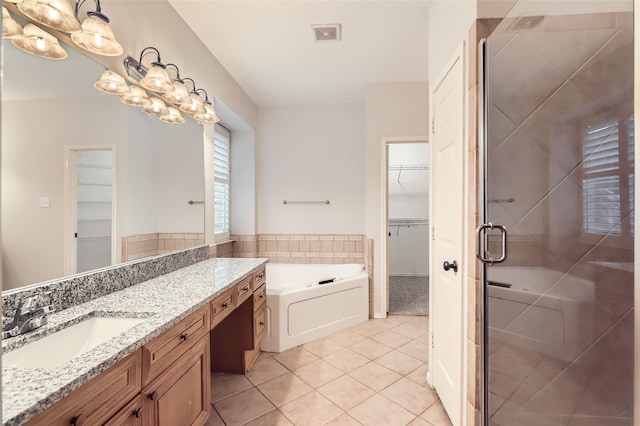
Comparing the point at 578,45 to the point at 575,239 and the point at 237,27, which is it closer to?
the point at 575,239

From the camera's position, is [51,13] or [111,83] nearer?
[51,13]

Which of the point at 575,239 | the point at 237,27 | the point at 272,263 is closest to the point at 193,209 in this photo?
the point at 237,27

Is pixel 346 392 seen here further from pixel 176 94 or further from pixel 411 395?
pixel 176 94

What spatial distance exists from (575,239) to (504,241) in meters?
0.25

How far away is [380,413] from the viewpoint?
6.08 ft

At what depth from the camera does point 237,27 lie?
2371 mm

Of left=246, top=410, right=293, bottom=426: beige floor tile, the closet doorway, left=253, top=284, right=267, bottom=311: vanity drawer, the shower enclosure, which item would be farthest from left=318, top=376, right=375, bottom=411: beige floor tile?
the closet doorway

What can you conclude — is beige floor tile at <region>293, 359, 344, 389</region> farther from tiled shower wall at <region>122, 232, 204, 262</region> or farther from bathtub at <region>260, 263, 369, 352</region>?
tiled shower wall at <region>122, 232, 204, 262</region>

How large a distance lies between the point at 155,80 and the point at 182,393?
164cm

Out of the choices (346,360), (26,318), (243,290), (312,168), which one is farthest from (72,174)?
(312,168)

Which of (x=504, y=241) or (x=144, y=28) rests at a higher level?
(x=144, y=28)

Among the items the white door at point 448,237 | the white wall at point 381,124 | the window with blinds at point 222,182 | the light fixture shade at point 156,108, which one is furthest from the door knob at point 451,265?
the window with blinds at point 222,182

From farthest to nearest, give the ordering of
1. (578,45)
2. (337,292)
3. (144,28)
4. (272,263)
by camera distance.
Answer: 1. (272,263)
2. (337,292)
3. (144,28)
4. (578,45)

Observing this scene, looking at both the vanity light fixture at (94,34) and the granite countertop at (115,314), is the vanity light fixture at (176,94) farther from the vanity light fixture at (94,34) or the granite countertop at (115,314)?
the granite countertop at (115,314)
